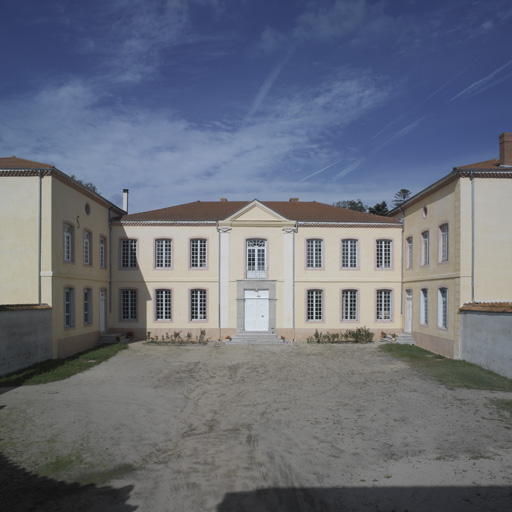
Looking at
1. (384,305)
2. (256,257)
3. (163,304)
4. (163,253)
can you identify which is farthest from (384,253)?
(163,304)

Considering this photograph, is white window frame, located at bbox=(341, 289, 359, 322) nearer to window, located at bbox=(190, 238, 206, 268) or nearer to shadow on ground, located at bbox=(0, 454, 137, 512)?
window, located at bbox=(190, 238, 206, 268)


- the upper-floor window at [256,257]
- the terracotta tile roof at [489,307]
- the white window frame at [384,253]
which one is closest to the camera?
the terracotta tile roof at [489,307]

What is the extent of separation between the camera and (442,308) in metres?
18.0

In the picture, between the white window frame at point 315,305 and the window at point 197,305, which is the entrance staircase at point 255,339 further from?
the white window frame at point 315,305

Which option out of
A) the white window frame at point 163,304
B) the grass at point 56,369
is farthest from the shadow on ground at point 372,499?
the white window frame at point 163,304

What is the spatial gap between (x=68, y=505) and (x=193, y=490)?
1.75 metres

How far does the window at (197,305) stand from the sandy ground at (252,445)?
Answer: 8702mm

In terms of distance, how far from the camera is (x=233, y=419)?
9594 millimetres

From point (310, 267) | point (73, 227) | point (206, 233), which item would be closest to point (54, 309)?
point (73, 227)

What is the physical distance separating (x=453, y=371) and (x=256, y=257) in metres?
11.6

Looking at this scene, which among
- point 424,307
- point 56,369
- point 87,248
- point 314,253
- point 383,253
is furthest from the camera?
point 383,253

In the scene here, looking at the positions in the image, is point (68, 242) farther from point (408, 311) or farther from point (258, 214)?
point (408, 311)

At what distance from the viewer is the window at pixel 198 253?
74.7ft

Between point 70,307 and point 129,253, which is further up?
point 129,253
